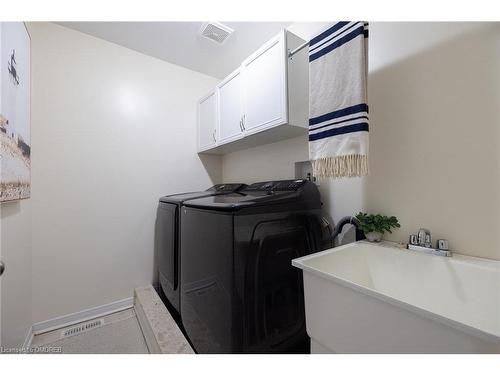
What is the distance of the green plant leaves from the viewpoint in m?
1.19

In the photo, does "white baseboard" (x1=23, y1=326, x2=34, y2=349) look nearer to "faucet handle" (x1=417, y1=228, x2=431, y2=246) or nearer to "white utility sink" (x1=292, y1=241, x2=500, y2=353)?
"white utility sink" (x1=292, y1=241, x2=500, y2=353)

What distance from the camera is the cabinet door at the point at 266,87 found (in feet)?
4.78

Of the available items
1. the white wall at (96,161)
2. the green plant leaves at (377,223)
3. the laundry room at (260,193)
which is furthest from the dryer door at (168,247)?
the green plant leaves at (377,223)

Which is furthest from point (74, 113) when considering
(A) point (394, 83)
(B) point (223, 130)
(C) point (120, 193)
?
(A) point (394, 83)

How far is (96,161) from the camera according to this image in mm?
1999

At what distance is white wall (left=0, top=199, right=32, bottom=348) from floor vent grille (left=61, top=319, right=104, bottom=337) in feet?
0.84

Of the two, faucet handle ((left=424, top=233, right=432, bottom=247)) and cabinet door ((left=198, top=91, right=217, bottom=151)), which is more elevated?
cabinet door ((left=198, top=91, right=217, bottom=151))

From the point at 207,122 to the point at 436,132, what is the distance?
202 centimetres

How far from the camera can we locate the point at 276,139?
6.34 ft

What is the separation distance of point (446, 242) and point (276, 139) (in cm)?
136

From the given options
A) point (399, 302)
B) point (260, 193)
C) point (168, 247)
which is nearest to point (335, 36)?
point (260, 193)

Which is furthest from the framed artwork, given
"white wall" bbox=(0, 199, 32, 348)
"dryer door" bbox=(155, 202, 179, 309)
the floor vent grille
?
the floor vent grille
